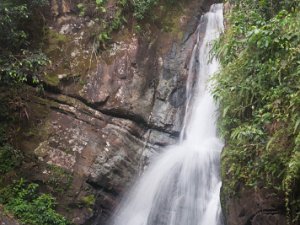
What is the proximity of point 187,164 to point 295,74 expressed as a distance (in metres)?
4.98

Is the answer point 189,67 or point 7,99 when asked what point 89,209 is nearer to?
point 7,99

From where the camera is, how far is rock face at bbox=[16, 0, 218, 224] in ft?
28.4

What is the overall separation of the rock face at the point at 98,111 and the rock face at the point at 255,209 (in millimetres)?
3838

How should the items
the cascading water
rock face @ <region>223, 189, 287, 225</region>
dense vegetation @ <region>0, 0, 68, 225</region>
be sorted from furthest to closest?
the cascading water → dense vegetation @ <region>0, 0, 68, 225</region> → rock face @ <region>223, 189, 287, 225</region>

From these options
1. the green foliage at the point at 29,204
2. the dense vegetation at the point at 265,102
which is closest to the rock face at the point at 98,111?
the green foliage at the point at 29,204

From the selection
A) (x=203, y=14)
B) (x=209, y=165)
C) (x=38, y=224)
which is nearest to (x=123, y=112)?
(x=209, y=165)

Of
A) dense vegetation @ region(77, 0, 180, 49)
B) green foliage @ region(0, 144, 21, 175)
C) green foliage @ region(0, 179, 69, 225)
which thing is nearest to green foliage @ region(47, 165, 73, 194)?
green foliage @ region(0, 179, 69, 225)

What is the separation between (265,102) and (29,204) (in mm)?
5326

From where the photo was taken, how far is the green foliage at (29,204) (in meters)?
7.56

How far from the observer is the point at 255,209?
17.2 ft

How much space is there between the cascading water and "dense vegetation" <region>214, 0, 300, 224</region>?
60.7 inches

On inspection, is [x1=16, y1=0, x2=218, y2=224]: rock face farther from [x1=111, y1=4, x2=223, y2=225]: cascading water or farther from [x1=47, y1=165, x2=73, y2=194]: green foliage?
[x1=111, y1=4, x2=223, y2=225]: cascading water

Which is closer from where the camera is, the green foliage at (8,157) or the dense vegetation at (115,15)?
the green foliage at (8,157)

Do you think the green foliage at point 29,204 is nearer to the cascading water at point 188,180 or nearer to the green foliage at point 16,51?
the cascading water at point 188,180
